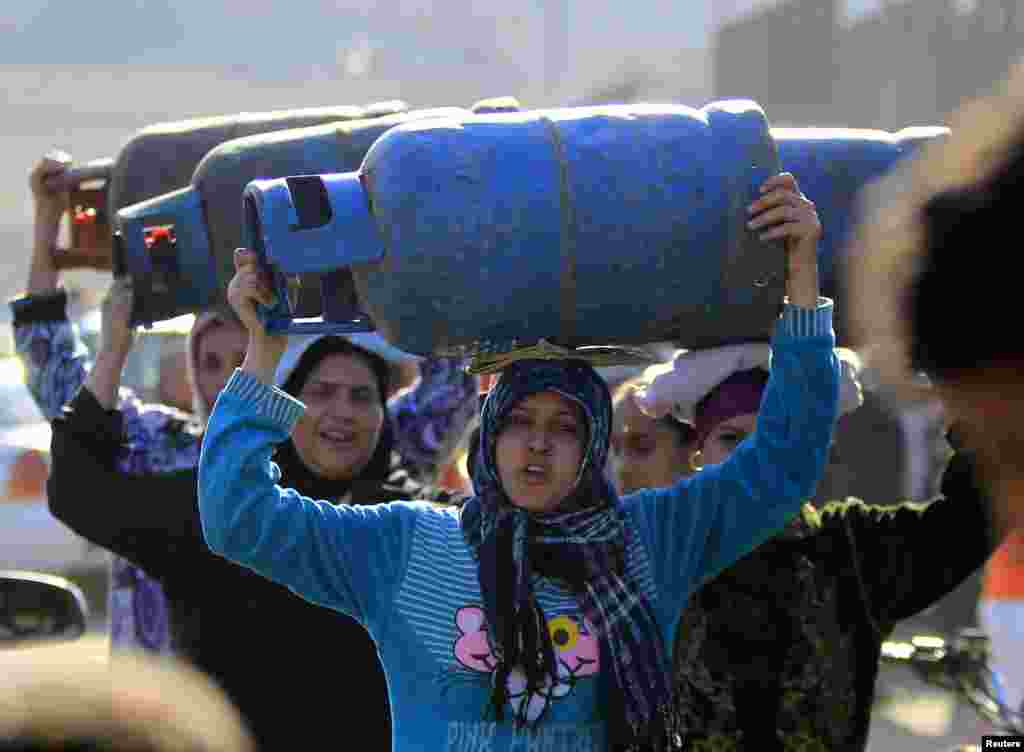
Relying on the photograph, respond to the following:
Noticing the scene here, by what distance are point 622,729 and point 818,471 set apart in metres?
0.58

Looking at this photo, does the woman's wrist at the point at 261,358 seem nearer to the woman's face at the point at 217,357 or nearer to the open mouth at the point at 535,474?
the open mouth at the point at 535,474

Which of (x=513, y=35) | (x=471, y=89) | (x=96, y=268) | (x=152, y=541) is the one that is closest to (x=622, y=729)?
(x=152, y=541)

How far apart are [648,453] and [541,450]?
110 cm

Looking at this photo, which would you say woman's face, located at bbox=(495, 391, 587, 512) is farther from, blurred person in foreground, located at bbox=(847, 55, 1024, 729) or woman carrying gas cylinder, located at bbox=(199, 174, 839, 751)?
blurred person in foreground, located at bbox=(847, 55, 1024, 729)

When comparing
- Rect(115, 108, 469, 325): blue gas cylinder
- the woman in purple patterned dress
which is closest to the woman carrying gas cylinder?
Rect(115, 108, 469, 325): blue gas cylinder

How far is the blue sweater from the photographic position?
3.11 metres

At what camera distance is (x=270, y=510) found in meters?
3.17

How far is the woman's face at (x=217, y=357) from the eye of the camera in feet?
15.4

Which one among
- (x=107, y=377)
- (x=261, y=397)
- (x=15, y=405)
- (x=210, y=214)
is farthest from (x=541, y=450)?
(x=15, y=405)

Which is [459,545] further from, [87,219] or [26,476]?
[26,476]

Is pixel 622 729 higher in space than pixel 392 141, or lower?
lower

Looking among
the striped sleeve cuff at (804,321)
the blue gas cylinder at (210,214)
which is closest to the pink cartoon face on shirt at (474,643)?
the striped sleeve cuff at (804,321)

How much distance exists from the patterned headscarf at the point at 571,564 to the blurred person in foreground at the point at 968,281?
1763mm

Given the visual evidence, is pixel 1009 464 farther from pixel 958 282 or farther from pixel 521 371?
pixel 521 371
